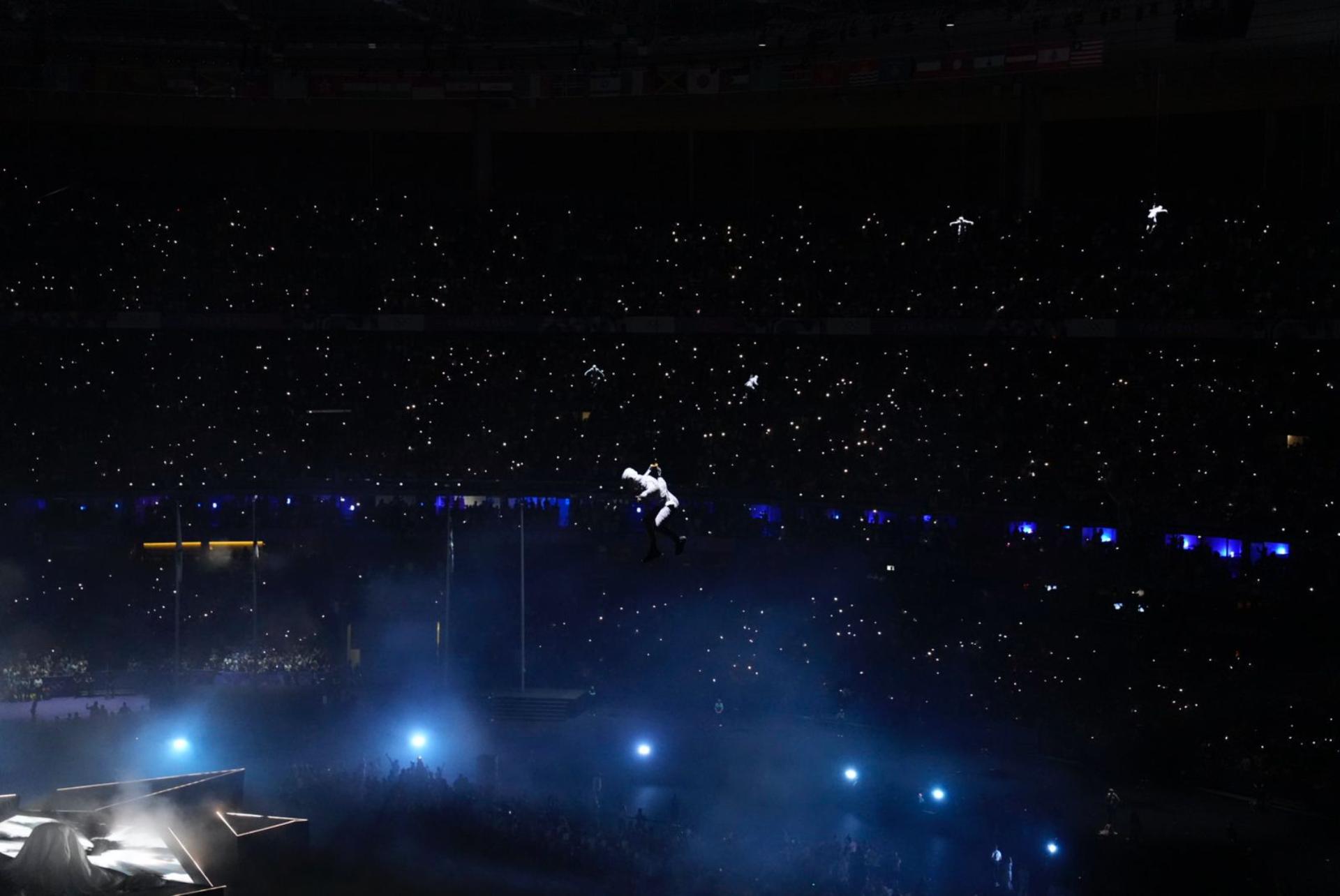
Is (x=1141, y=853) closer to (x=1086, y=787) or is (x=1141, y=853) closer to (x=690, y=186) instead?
(x=1086, y=787)

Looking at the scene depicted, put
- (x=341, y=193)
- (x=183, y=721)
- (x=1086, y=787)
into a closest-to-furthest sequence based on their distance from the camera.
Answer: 1. (x=1086, y=787)
2. (x=183, y=721)
3. (x=341, y=193)

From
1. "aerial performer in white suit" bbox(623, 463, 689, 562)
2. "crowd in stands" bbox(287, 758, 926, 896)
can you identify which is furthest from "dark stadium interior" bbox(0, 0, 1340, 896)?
"aerial performer in white suit" bbox(623, 463, 689, 562)

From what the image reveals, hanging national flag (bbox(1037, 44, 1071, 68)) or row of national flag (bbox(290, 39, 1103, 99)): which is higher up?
row of national flag (bbox(290, 39, 1103, 99))

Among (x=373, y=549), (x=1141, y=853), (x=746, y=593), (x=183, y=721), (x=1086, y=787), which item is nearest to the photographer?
(x=1141, y=853)

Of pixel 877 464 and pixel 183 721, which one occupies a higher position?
pixel 877 464

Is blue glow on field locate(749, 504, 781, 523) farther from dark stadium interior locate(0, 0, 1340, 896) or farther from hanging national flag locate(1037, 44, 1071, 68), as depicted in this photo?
hanging national flag locate(1037, 44, 1071, 68)

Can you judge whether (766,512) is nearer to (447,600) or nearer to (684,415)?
(684,415)

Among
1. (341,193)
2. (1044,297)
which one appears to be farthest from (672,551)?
(341,193)
